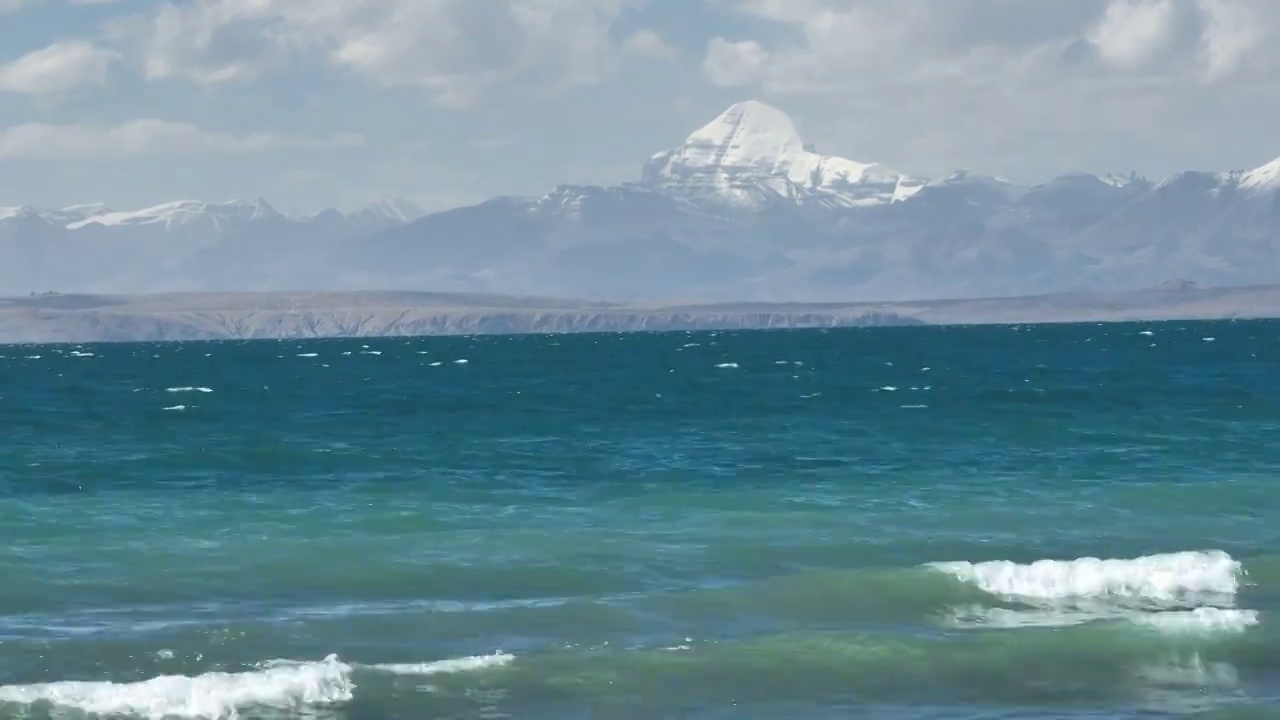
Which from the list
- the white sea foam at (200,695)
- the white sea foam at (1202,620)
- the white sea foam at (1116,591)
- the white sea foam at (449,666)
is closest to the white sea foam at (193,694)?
the white sea foam at (200,695)

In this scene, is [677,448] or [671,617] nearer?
[671,617]

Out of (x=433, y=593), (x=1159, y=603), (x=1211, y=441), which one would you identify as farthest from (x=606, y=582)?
(x=1211, y=441)

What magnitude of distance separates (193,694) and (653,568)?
40.7 feet

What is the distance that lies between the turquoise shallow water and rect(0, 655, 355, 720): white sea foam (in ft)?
0.19

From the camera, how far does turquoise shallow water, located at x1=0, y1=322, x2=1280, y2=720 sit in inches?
1001

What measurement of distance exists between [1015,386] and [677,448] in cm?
4128

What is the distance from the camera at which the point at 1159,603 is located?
31.2 metres

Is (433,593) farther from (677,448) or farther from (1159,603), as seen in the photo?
(677,448)

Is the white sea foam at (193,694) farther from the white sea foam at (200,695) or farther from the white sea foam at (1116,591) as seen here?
the white sea foam at (1116,591)

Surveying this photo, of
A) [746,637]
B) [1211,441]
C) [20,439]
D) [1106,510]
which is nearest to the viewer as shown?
[746,637]

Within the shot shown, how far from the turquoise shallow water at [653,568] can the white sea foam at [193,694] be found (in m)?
0.06

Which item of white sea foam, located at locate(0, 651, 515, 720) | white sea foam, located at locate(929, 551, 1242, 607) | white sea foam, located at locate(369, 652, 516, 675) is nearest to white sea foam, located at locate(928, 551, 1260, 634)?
white sea foam, located at locate(929, 551, 1242, 607)

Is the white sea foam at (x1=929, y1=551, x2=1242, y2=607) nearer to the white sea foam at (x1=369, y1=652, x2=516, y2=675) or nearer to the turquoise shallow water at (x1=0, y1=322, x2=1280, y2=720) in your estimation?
the turquoise shallow water at (x1=0, y1=322, x2=1280, y2=720)

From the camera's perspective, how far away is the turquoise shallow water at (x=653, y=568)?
2544cm
